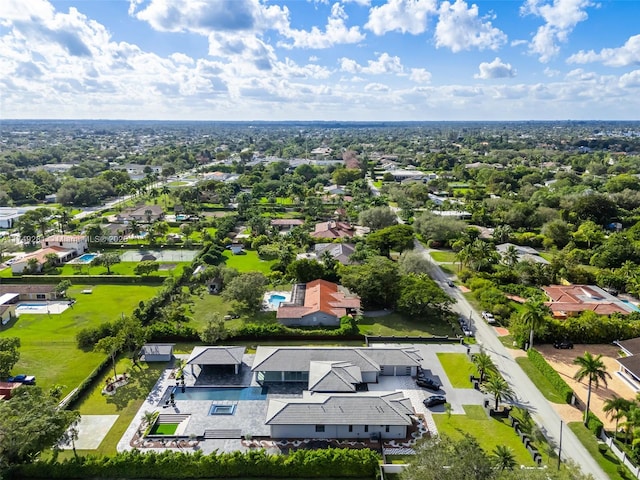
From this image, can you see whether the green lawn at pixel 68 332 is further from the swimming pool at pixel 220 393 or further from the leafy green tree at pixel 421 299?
the leafy green tree at pixel 421 299

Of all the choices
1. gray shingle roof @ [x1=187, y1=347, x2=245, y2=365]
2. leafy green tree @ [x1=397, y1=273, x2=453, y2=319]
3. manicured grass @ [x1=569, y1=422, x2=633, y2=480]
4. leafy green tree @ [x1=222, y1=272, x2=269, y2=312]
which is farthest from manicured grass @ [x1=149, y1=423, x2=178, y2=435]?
manicured grass @ [x1=569, y1=422, x2=633, y2=480]

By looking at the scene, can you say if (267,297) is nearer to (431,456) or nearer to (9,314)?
(9,314)

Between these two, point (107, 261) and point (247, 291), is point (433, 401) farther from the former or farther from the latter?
point (107, 261)

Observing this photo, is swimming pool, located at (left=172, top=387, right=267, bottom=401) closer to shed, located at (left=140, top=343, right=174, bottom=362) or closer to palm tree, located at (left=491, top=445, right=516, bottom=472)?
shed, located at (left=140, top=343, right=174, bottom=362)

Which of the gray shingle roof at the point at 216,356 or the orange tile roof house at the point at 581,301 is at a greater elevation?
the orange tile roof house at the point at 581,301

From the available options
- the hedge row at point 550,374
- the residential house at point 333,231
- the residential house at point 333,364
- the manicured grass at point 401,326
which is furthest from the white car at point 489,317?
the residential house at point 333,231

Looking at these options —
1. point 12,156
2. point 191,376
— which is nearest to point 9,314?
point 191,376
